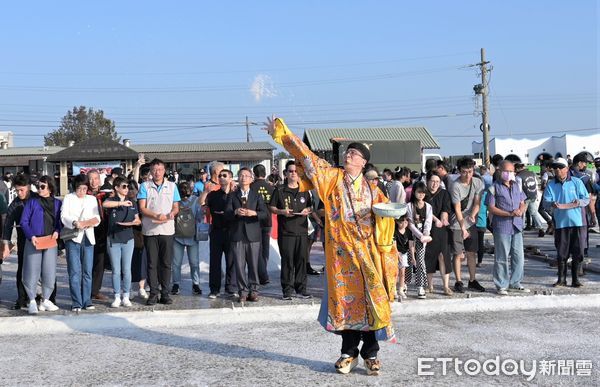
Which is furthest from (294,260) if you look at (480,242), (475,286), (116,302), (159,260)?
(480,242)

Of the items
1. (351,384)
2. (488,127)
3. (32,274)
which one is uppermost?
(488,127)

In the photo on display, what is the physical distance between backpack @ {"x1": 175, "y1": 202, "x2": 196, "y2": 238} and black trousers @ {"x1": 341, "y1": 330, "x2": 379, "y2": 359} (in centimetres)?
444

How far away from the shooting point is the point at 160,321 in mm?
7656

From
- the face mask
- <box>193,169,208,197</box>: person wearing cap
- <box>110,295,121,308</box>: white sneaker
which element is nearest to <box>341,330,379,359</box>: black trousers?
<box>110,295,121,308</box>: white sneaker

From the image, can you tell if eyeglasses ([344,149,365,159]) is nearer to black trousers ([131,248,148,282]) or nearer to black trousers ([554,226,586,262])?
black trousers ([131,248,148,282])

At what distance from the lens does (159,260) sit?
343 inches

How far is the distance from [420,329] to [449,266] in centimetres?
211

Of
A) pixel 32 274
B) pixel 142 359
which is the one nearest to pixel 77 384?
pixel 142 359

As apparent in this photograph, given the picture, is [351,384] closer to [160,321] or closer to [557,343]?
[557,343]

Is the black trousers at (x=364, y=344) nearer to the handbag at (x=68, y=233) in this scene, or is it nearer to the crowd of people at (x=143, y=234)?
the crowd of people at (x=143, y=234)

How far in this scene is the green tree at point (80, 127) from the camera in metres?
87.9

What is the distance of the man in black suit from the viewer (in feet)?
28.9

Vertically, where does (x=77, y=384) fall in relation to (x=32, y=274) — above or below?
below

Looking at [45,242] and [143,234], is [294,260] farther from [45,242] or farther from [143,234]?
[45,242]
